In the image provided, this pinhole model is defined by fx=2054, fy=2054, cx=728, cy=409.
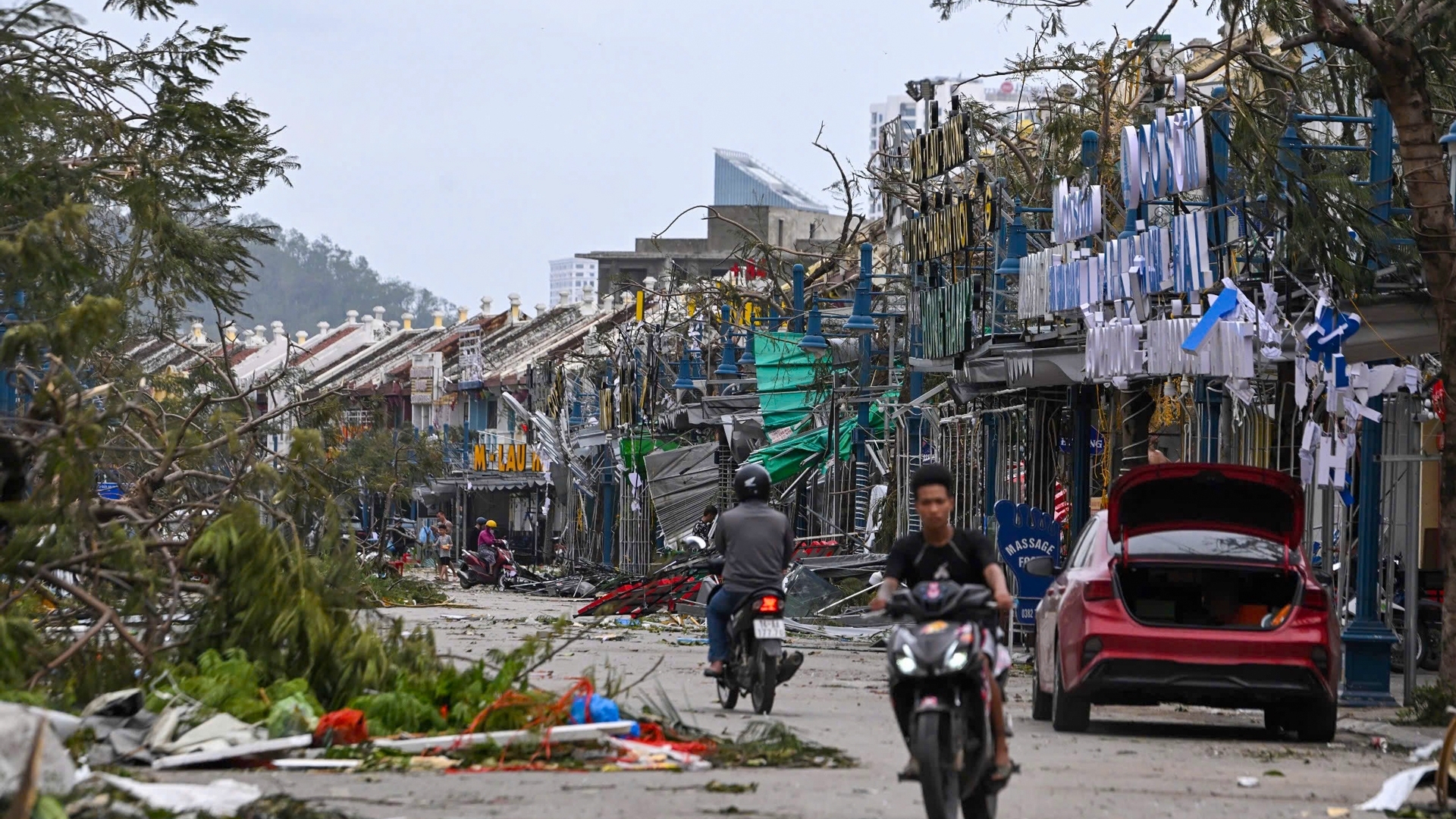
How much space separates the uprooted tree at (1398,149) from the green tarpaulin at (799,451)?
1722 centimetres

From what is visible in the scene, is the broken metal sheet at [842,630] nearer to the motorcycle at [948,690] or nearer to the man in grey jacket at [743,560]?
the man in grey jacket at [743,560]

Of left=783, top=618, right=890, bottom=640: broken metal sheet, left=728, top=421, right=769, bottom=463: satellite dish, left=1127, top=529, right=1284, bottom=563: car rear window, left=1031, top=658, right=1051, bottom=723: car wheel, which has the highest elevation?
left=728, top=421, right=769, bottom=463: satellite dish

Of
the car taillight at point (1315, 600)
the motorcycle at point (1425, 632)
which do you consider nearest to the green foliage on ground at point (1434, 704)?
the car taillight at point (1315, 600)

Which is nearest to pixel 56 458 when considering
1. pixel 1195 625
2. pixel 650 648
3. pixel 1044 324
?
pixel 1195 625

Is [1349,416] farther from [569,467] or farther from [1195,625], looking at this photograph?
[569,467]

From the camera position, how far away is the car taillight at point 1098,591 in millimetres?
12578

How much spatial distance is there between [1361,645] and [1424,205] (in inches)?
139

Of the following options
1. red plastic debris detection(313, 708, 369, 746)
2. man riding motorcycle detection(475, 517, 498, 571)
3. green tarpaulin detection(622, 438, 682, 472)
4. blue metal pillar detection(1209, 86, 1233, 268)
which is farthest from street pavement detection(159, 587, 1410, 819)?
man riding motorcycle detection(475, 517, 498, 571)

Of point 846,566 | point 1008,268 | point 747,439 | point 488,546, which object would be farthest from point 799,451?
point 1008,268

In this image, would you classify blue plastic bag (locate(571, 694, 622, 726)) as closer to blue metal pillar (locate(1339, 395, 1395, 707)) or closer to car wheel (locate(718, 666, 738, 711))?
car wheel (locate(718, 666, 738, 711))

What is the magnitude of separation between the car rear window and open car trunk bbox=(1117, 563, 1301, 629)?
0.24ft

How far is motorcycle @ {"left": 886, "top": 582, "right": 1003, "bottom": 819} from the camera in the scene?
25.6ft

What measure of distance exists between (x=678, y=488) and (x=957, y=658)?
96.3 ft

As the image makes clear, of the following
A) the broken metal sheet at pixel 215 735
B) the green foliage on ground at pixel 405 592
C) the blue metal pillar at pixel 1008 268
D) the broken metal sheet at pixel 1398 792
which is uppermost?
the blue metal pillar at pixel 1008 268
